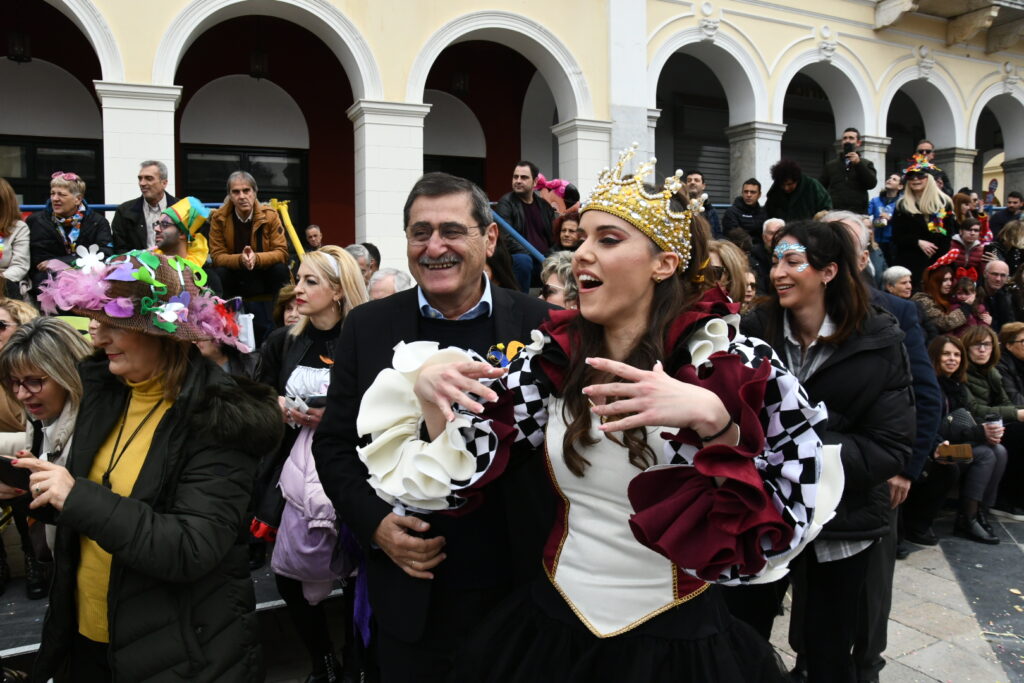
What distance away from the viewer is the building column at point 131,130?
8945 millimetres

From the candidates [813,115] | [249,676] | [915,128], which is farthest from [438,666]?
[915,128]

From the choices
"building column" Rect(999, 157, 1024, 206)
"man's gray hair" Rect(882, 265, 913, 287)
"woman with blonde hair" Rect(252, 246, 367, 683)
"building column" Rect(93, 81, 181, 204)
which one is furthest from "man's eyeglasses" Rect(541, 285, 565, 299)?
"building column" Rect(999, 157, 1024, 206)

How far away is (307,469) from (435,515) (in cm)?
147

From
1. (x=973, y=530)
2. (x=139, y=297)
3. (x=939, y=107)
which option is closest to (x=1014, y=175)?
(x=939, y=107)

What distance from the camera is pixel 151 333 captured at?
7.94 ft

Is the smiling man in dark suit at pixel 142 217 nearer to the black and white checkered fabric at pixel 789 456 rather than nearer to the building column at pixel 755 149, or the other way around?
the black and white checkered fabric at pixel 789 456

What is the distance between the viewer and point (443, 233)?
→ 2.47 metres

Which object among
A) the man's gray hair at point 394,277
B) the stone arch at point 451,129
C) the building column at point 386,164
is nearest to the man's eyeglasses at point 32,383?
the man's gray hair at point 394,277

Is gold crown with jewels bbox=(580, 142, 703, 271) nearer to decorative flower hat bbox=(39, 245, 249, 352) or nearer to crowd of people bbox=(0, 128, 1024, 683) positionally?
crowd of people bbox=(0, 128, 1024, 683)

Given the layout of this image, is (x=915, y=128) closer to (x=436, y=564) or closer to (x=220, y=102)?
(x=220, y=102)

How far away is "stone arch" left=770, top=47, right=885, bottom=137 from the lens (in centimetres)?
1399

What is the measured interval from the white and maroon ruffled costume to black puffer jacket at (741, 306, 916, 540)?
1298mm

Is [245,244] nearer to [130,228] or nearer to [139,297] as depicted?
[130,228]

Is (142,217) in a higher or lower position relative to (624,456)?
higher
